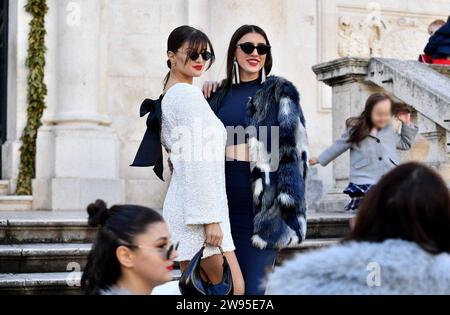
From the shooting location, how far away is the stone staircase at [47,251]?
18.2 ft

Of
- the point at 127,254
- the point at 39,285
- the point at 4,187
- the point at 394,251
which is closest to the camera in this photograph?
the point at 394,251

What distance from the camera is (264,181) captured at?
4.08 m

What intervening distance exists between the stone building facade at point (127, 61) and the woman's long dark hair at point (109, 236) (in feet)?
18.9

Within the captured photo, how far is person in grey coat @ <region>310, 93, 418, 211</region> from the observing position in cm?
684

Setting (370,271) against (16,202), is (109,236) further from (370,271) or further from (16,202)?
(16,202)

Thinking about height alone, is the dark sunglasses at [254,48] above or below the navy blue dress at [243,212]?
above

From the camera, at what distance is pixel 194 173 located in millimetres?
3918

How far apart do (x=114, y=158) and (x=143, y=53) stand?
1.47m

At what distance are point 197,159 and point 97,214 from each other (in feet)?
2.99

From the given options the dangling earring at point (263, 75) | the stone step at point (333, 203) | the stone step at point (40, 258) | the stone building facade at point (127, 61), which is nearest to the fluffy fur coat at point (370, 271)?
the dangling earring at point (263, 75)

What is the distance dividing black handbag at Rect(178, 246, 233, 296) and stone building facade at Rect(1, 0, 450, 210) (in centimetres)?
511

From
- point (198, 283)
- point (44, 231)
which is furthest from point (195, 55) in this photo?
point (44, 231)

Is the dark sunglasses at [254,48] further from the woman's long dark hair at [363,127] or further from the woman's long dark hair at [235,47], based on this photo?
the woman's long dark hair at [363,127]

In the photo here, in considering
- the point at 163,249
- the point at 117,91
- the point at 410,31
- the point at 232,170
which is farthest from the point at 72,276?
the point at 410,31
